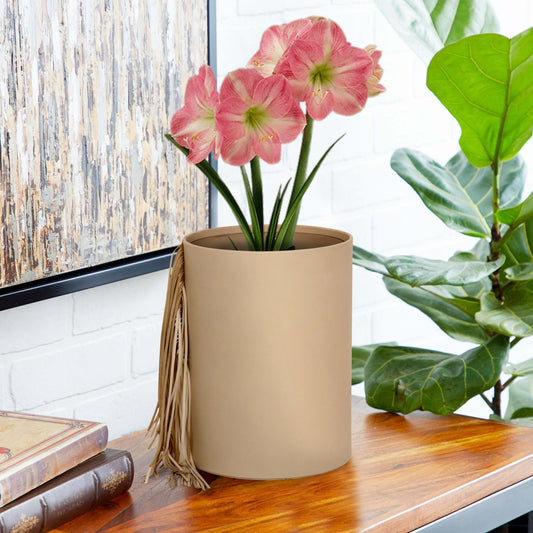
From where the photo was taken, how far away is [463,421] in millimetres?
1035

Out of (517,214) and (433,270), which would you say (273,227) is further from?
(517,214)

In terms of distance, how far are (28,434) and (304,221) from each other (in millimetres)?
697

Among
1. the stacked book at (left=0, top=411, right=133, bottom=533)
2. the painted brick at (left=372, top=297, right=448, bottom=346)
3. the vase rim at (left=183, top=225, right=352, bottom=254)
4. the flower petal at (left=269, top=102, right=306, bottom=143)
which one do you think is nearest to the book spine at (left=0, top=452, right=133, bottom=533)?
the stacked book at (left=0, top=411, right=133, bottom=533)

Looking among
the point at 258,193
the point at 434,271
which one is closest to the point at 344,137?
the point at 434,271

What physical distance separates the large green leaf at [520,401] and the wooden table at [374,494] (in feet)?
0.81

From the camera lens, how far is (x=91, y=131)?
39.9 inches

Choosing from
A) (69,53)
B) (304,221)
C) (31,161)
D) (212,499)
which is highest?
(69,53)

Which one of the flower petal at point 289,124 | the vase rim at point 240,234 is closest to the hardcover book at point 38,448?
the vase rim at point 240,234

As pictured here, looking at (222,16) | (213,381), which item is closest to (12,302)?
(213,381)

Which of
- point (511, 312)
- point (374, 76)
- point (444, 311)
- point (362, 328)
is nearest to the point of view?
point (374, 76)

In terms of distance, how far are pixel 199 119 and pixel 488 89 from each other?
391 mm

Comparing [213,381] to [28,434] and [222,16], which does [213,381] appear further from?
[222,16]

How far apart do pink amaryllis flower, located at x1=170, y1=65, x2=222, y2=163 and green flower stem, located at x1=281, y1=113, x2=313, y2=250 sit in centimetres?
10

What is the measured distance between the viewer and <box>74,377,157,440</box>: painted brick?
3.64ft
